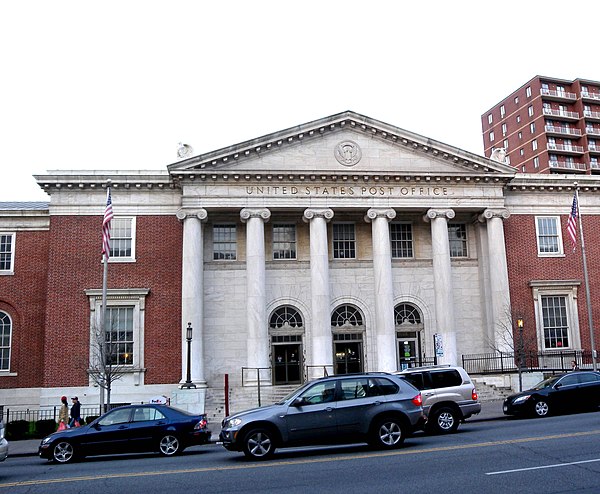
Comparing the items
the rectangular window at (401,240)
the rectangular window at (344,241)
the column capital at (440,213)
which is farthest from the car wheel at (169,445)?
the rectangular window at (401,240)

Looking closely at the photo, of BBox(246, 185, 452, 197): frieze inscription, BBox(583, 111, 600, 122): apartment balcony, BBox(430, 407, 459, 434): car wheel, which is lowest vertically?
BBox(430, 407, 459, 434): car wheel

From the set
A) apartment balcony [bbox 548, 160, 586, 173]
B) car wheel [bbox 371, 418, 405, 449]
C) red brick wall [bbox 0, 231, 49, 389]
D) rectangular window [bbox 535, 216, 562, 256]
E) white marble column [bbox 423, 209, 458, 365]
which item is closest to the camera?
car wheel [bbox 371, 418, 405, 449]

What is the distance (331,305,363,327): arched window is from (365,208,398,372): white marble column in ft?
5.54

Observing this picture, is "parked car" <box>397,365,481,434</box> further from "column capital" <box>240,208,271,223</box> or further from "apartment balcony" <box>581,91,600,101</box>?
"apartment balcony" <box>581,91,600,101</box>

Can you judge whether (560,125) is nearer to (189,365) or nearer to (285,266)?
(285,266)

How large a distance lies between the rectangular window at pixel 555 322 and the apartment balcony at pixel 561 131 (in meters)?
51.6

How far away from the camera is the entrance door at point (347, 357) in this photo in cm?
3584

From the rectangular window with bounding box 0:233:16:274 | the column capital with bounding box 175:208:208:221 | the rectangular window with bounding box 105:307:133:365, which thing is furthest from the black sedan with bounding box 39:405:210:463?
the rectangular window with bounding box 0:233:16:274

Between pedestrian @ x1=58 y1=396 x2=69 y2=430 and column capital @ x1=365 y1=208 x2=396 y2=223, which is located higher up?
column capital @ x1=365 y1=208 x2=396 y2=223

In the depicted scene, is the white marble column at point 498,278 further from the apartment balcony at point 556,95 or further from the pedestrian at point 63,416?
the apartment balcony at point 556,95

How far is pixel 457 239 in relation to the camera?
3791 cm

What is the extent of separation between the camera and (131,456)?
18.4 m

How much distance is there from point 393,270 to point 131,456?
20.9 metres

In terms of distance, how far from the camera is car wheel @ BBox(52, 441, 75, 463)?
17.6 metres
